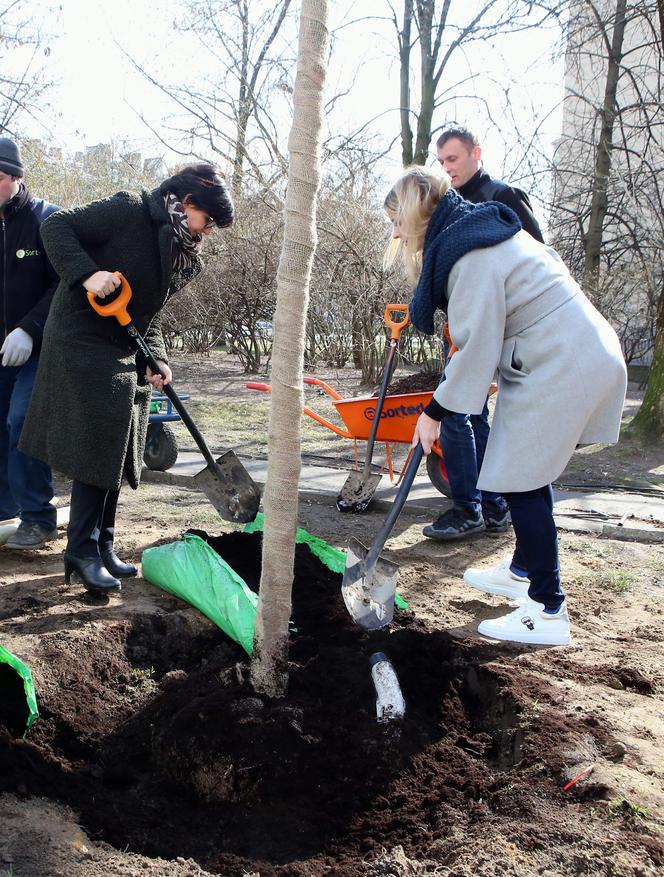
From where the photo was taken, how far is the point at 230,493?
3957 millimetres

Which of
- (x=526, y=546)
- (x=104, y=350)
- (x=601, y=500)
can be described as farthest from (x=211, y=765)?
(x=601, y=500)

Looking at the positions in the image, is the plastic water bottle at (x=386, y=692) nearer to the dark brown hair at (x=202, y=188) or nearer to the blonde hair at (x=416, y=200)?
the blonde hair at (x=416, y=200)

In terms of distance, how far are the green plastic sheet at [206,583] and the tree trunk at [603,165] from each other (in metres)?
9.78

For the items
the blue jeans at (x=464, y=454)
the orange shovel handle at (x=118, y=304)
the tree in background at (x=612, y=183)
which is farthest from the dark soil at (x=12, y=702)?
the tree in background at (x=612, y=183)

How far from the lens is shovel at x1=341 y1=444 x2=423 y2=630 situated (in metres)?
2.92

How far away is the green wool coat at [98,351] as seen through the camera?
10.3 ft

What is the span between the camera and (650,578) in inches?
156

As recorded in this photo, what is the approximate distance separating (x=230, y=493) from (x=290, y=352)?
5.86 ft

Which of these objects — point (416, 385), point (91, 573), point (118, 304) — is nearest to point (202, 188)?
point (118, 304)

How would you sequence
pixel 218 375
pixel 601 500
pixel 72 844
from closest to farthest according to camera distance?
1. pixel 72 844
2. pixel 601 500
3. pixel 218 375

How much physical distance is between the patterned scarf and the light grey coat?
1051 millimetres

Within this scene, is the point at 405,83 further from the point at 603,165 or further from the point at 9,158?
the point at 9,158

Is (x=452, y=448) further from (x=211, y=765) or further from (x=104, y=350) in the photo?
(x=211, y=765)

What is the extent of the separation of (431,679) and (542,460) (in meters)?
0.83
